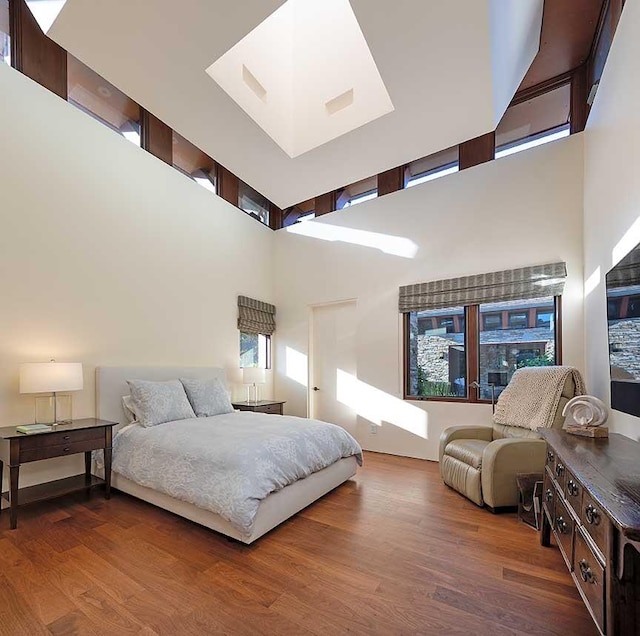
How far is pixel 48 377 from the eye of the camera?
285 centimetres

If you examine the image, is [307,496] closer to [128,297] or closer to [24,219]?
[128,297]

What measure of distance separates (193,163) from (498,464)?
4844 mm

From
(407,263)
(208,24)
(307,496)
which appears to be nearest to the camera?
(208,24)

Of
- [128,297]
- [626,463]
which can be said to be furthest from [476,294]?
[128,297]

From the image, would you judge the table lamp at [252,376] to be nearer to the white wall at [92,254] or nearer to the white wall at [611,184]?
the white wall at [92,254]

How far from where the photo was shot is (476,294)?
13.7 feet

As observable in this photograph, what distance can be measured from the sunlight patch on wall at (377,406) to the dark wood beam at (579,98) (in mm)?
3618

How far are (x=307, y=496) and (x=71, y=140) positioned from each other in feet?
12.7

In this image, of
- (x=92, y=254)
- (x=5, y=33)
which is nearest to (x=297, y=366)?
(x=92, y=254)

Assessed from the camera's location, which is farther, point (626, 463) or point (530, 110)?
point (530, 110)

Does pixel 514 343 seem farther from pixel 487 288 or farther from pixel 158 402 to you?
pixel 158 402

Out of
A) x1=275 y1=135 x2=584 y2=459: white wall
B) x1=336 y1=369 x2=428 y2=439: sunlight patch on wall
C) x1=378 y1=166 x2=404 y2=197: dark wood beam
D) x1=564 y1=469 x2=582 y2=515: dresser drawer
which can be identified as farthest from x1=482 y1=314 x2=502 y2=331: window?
x1=564 y1=469 x2=582 y2=515: dresser drawer

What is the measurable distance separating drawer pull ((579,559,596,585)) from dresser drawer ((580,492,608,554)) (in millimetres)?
139

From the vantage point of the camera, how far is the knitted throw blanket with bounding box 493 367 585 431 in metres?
3.06
